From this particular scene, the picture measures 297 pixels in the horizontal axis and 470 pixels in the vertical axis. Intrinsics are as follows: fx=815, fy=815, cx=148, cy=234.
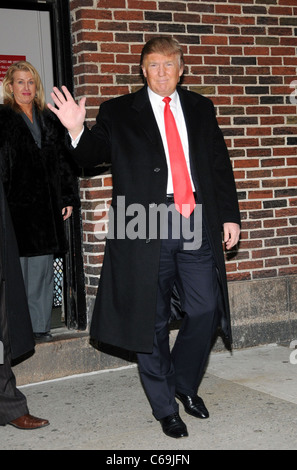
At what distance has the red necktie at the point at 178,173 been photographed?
185 inches

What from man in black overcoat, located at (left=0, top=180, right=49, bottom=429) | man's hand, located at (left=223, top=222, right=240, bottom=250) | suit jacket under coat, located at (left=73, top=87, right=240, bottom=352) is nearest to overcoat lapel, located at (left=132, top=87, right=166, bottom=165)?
suit jacket under coat, located at (left=73, top=87, right=240, bottom=352)

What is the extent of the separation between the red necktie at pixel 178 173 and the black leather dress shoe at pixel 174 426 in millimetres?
1159

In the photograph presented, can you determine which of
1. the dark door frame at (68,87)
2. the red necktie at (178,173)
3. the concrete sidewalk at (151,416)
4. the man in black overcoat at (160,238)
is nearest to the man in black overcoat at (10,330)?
the concrete sidewalk at (151,416)

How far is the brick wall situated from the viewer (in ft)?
20.4

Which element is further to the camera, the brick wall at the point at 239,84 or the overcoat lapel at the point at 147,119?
the brick wall at the point at 239,84

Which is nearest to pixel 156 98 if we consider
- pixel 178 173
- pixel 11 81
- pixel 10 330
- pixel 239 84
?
pixel 178 173

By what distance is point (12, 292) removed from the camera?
4.86m

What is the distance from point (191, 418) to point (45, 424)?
88 cm

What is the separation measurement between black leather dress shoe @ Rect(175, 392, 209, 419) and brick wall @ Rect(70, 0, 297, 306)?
1.57 meters

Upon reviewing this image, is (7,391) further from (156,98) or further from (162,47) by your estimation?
(162,47)

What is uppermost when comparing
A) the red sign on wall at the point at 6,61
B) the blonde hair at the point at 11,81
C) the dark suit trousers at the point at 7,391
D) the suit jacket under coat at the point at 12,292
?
the red sign on wall at the point at 6,61

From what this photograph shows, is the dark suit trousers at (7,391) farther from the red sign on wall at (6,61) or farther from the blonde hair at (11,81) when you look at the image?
the red sign on wall at (6,61)

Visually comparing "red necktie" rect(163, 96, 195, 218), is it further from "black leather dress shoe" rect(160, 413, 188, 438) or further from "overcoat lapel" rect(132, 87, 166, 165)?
"black leather dress shoe" rect(160, 413, 188, 438)

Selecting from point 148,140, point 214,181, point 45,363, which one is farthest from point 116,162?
point 45,363
